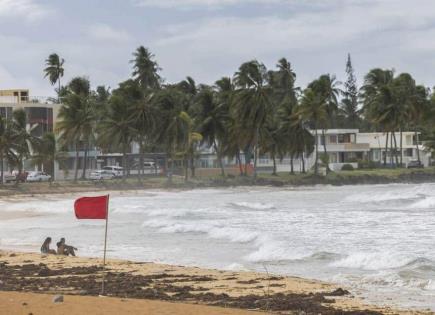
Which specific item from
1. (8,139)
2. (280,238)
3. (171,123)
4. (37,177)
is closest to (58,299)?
(280,238)

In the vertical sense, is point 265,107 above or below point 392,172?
above

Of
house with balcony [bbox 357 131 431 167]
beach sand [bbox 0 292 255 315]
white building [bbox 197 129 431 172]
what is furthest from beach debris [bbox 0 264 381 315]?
house with balcony [bbox 357 131 431 167]

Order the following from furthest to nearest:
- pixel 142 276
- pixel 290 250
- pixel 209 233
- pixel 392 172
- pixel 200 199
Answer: pixel 392 172 → pixel 200 199 → pixel 209 233 → pixel 290 250 → pixel 142 276

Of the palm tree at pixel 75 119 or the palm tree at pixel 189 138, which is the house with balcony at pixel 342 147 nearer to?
the palm tree at pixel 189 138

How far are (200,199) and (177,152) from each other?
17.9m

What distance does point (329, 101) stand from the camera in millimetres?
82812

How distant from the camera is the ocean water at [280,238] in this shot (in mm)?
16922

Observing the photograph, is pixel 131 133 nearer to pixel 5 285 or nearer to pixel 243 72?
pixel 243 72

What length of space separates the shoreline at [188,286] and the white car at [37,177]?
5002cm

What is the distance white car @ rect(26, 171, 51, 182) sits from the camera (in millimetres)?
67438

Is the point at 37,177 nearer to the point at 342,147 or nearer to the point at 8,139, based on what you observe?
the point at 8,139

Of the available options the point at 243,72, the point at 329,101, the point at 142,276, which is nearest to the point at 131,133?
the point at 243,72

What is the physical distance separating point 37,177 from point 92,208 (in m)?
57.1

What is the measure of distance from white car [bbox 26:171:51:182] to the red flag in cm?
5578
